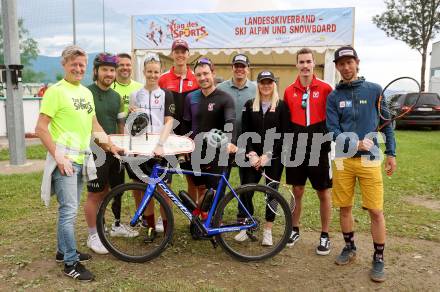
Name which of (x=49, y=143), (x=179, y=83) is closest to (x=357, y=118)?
(x=179, y=83)

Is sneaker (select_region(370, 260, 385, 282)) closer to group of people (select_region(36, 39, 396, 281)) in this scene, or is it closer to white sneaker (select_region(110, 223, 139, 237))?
group of people (select_region(36, 39, 396, 281))

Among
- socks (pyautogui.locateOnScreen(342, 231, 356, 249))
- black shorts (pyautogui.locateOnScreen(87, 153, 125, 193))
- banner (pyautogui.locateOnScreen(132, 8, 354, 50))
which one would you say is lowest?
socks (pyautogui.locateOnScreen(342, 231, 356, 249))

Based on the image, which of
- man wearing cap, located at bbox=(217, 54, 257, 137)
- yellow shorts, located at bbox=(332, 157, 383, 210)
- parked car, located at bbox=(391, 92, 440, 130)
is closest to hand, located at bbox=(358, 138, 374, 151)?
yellow shorts, located at bbox=(332, 157, 383, 210)

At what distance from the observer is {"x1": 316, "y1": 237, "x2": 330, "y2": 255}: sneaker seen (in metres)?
4.28

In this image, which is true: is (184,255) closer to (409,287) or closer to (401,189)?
(409,287)

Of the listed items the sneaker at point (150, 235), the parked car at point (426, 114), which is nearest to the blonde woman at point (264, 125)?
the sneaker at point (150, 235)

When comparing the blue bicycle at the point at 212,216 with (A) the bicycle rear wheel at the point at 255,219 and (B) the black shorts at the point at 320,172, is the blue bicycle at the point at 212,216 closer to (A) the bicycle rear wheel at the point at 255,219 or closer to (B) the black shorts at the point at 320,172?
(A) the bicycle rear wheel at the point at 255,219

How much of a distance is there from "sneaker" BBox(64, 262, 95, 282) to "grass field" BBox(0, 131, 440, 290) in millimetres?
144

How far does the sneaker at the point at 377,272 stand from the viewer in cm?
368

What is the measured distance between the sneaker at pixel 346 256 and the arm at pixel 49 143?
2.72 metres

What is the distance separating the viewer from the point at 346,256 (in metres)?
4.07

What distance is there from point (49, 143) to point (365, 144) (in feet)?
8.93

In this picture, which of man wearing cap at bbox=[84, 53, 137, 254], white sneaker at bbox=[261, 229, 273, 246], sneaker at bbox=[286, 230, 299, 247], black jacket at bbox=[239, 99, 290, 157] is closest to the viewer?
man wearing cap at bbox=[84, 53, 137, 254]

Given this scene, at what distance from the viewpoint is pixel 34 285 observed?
3.55 metres
